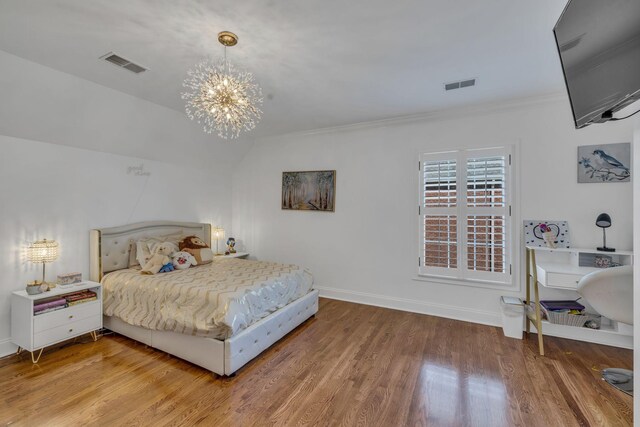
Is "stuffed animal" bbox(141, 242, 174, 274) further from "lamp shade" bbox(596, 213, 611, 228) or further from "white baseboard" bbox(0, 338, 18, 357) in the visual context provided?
"lamp shade" bbox(596, 213, 611, 228)

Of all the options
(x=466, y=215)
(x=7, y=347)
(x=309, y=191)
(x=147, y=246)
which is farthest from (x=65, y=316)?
(x=466, y=215)

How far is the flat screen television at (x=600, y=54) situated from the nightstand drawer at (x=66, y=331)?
14.5ft

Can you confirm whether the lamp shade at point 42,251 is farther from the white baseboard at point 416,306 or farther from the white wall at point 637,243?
the white wall at point 637,243

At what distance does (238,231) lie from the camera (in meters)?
5.44

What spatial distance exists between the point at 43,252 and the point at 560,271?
16.4 ft

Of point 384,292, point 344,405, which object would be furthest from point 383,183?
point 344,405

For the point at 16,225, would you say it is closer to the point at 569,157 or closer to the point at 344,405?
the point at 344,405

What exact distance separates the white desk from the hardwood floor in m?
0.14

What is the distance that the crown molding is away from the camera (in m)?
3.21

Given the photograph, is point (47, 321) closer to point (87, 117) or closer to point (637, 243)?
point (87, 117)

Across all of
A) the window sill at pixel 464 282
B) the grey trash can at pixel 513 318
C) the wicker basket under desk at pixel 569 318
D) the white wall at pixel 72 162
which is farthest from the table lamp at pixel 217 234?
the wicker basket under desk at pixel 569 318

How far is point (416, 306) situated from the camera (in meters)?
3.87

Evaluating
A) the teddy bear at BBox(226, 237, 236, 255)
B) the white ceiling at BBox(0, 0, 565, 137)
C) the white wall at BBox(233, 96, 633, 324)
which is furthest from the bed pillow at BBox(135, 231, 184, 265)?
the white ceiling at BBox(0, 0, 565, 137)

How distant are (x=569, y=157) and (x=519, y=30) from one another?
1.87m
